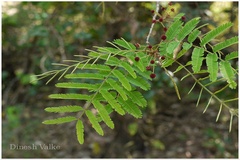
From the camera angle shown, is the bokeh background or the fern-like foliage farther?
the bokeh background

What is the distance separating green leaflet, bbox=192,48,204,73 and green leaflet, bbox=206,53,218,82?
0.08ft

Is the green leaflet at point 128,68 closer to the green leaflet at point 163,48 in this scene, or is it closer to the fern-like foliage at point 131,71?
the fern-like foliage at point 131,71

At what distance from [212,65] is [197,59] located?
0.04 m

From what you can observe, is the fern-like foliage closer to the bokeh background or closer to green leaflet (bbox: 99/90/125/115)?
green leaflet (bbox: 99/90/125/115)

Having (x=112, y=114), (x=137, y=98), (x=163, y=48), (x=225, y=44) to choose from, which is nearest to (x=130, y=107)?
(x=137, y=98)

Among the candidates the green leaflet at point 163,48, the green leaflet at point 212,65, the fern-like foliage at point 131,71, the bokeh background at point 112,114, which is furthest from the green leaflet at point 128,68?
the bokeh background at point 112,114

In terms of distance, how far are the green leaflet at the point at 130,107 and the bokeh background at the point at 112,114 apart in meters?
1.08

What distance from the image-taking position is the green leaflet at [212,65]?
1.65ft

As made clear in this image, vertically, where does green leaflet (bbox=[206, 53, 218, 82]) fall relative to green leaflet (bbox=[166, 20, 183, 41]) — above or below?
below

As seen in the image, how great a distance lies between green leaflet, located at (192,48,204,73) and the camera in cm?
51

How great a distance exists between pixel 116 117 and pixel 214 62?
5.60 ft

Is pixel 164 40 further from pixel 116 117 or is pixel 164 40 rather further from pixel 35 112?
pixel 35 112

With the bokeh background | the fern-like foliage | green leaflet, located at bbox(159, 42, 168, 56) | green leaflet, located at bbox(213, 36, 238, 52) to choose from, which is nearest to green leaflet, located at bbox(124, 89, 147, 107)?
the fern-like foliage

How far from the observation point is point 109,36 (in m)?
1.99
